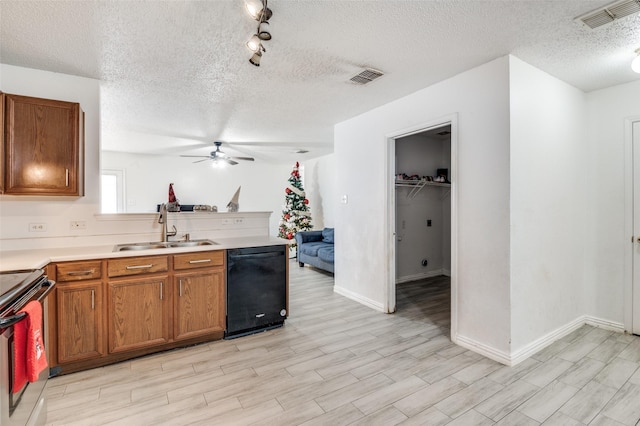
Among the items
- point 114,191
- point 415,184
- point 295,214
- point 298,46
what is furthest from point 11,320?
point 114,191

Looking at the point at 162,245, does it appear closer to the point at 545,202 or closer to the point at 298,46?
the point at 298,46

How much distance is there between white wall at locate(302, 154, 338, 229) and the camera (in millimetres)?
7262

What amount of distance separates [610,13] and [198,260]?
342cm

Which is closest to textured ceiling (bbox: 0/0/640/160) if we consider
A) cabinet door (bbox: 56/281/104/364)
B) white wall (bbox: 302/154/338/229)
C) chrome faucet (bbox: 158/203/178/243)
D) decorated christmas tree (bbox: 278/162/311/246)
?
chrome faucet (bbox: 158/203/178/243)

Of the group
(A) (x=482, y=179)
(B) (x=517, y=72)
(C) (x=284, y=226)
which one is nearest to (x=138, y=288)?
(A) (x=482, y=179)

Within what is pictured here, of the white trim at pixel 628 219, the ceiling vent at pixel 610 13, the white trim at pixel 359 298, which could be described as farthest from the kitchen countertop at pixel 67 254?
the white trim at pixel 628 219

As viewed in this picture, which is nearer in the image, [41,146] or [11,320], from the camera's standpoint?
[11,320]

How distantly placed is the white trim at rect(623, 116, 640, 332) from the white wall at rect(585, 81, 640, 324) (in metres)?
0.02

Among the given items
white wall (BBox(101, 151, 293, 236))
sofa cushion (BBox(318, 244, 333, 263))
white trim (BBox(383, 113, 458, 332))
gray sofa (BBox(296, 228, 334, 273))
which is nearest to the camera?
white trim (BBox(383, 113, 458, 332))

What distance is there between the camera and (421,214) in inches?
209

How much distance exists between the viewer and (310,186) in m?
8.02

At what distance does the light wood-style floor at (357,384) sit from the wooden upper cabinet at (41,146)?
58.4 inches

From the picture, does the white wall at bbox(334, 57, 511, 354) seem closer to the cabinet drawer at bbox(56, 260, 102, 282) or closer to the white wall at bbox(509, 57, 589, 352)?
the white wall at bbox(509, 57, 589, 352)

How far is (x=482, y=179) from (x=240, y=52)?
7.26 ft
